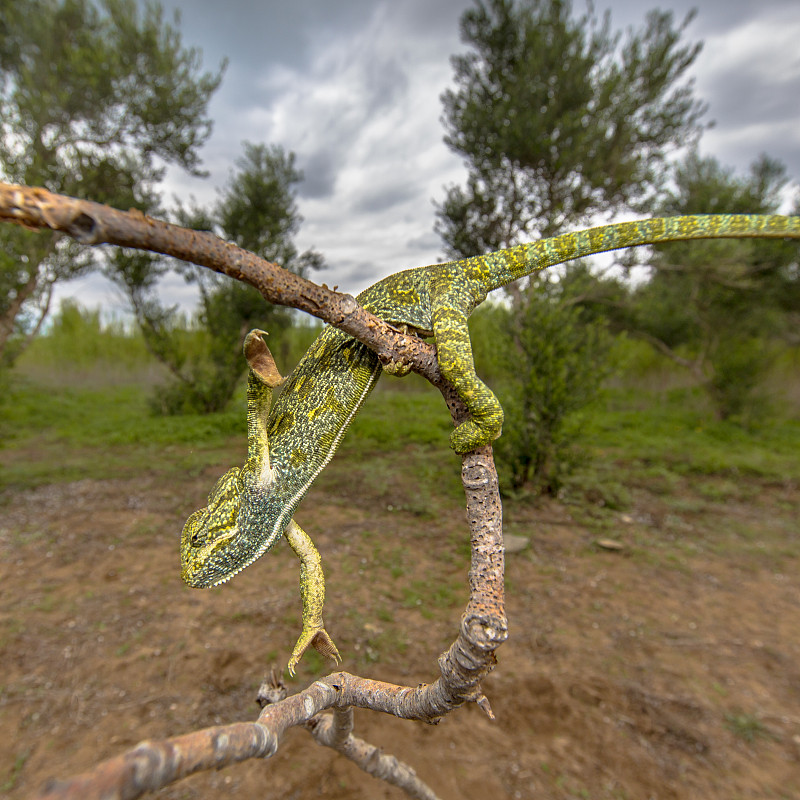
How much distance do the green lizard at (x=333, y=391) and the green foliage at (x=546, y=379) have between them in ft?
18.3

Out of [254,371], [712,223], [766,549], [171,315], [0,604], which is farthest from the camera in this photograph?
[171,315]

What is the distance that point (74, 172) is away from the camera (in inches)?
332

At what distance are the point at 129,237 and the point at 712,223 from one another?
1607 mm

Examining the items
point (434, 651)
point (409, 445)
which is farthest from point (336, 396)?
point (409, 445)

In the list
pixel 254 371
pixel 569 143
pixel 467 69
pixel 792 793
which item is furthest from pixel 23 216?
pixel 467 69

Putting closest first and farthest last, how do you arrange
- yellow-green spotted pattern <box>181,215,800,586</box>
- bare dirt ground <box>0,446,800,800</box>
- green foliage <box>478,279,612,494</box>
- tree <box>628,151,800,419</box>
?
yellow-green spotted pattern <box>181,215,800,586</box>, bare dirt ground <box>0,446,800,800</box>, green foliage <box>478,279,612,494</box>, tree <box>628,151,800,419</box>

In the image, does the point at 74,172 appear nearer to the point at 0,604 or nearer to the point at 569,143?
the point at 0,604

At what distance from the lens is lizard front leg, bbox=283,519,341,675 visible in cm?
144

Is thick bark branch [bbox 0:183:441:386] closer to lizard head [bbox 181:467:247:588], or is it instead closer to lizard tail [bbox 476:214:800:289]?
lizard tail [bbox 476:214:800:289]

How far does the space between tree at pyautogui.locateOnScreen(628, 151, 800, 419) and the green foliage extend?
338cm

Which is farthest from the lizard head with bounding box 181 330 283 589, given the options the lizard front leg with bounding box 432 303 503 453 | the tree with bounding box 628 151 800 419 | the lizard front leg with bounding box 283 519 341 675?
the tree with bounding box 628 151 800 419

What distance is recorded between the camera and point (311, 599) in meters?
1.46

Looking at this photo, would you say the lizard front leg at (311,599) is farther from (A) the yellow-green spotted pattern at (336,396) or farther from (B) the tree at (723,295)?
(B) the tree at (723,295)

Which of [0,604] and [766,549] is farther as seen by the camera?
[766,549]
